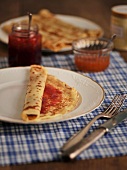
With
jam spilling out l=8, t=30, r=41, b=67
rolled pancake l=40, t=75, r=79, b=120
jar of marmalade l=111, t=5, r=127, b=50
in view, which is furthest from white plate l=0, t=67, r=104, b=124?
jar of marmalade l=111, t=5, r=127, b=50

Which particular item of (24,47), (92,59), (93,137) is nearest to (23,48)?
(24,47)

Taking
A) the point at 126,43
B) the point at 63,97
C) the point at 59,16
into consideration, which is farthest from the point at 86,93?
the point at 59,16

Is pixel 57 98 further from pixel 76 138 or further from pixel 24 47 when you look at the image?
pixel 24 47

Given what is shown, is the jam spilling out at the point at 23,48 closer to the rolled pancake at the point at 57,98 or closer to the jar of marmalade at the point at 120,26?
the rolled pancake at the point at 57,98

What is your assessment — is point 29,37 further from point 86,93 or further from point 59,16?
point 59,16

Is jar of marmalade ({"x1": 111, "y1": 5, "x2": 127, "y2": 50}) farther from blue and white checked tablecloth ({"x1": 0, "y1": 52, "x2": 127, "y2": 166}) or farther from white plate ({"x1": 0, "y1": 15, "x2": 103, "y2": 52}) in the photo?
blue and white checked tablecloth ({"x1": 0, "y1": 52, "x2": 127, "y2": 166})
